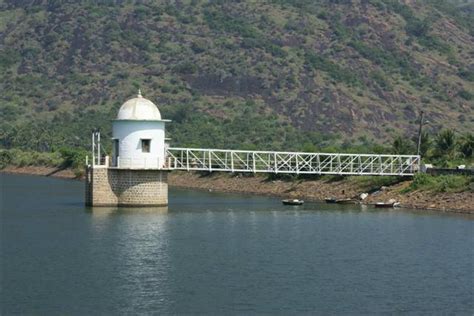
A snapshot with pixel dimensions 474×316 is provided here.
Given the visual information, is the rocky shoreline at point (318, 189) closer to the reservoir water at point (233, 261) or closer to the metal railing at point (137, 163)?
the reservoir water at point (233, 261)

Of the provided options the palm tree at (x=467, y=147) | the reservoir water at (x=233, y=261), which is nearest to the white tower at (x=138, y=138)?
the reservoir water at (x=233, y=261)

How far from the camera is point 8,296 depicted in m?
43.7

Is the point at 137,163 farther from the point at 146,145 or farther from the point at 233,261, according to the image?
the point at 233,261

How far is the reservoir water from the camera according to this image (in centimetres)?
4312

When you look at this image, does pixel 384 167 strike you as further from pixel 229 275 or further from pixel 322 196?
pixel 229 275

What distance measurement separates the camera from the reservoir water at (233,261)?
4312cm

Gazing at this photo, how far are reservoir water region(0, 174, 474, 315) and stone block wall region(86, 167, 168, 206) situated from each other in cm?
180

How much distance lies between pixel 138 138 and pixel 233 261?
28.9m

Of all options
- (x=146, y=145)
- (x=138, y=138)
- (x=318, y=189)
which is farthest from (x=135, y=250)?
(x=318, y=189)

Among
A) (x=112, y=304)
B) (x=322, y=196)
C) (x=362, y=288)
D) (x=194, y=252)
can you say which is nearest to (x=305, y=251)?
(x=194, y=252)

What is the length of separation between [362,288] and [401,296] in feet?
7.18

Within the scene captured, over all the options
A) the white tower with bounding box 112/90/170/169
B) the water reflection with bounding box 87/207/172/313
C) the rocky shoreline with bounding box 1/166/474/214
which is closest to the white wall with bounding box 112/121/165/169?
the white tower with bounding box 112/90/170/169

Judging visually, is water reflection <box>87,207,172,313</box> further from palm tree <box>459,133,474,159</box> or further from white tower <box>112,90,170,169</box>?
palm tree <box>459,133,474,159</box>

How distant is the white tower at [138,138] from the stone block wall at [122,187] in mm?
782
